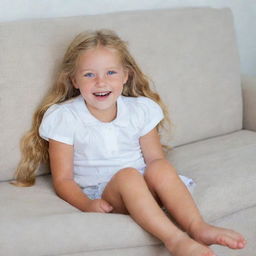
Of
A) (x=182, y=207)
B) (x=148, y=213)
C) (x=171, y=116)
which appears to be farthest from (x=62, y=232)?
(x=171, y=116)

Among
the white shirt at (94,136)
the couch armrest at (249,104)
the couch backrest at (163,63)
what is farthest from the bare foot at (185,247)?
the couch armrest at (249,104)

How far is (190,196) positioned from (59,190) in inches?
17.1

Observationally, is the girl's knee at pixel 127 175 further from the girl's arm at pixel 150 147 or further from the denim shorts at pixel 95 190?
the girl's arm at pixel 150 147

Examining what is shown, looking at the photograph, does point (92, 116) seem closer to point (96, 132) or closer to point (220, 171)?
point (96, 132)

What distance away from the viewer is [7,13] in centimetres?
205

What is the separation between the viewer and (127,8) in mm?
2369

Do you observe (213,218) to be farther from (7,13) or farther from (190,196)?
(7,13)

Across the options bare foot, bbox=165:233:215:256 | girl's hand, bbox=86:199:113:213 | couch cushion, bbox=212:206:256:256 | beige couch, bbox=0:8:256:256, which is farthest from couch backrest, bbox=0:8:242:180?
bare foot, bbox=165:233:215:256

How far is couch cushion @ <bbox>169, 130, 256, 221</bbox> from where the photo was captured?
1715mm

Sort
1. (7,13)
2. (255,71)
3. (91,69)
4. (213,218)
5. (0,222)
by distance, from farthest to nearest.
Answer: (255,71) → (7,13) → (91,69) → (213,218) → (0,222)

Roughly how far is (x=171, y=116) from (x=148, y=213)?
0.71m

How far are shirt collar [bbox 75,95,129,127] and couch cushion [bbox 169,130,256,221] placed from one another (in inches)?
10.9

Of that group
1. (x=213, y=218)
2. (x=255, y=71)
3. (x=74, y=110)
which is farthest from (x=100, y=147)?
(x=255, y=71)

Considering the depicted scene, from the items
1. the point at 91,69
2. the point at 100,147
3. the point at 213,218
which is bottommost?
the point at 213,218
